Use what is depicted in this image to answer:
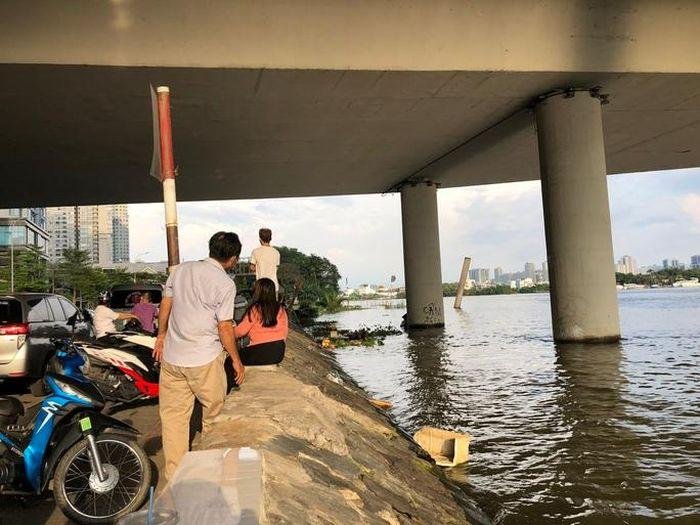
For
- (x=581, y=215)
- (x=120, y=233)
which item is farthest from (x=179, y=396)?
(x=120, y=233)

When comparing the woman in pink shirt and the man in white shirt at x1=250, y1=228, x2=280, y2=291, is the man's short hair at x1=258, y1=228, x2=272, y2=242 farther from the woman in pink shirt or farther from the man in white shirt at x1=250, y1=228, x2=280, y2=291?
the woman in pink shirt

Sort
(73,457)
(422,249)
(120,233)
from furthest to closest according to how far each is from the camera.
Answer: (120,233), (422,249), (73,457)

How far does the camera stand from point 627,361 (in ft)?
44.6

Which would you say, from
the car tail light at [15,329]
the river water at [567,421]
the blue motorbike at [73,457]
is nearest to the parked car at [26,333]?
the car tail light at [15,329]

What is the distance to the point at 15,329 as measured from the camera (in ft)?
28.8

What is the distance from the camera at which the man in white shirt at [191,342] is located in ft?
13.8

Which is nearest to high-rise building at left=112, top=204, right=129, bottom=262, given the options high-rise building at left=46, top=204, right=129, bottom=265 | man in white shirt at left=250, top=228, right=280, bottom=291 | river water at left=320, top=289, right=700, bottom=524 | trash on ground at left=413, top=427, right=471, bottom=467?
high-rise building at left=46, top=204, right=129, bottom=265

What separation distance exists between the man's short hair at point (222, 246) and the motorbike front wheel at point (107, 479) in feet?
5.13

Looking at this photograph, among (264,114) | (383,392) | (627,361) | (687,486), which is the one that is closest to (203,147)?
(264,114)

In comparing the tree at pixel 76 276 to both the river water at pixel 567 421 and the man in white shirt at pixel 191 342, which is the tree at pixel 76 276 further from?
the man in white shirt at pixel 191 342

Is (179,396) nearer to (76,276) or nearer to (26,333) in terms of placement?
(26,333)

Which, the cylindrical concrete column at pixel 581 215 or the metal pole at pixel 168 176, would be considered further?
the cylindrical concrete column at pixel 581 215

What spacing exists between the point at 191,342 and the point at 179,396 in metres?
0.45

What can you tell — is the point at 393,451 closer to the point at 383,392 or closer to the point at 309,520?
the point at 309,520
